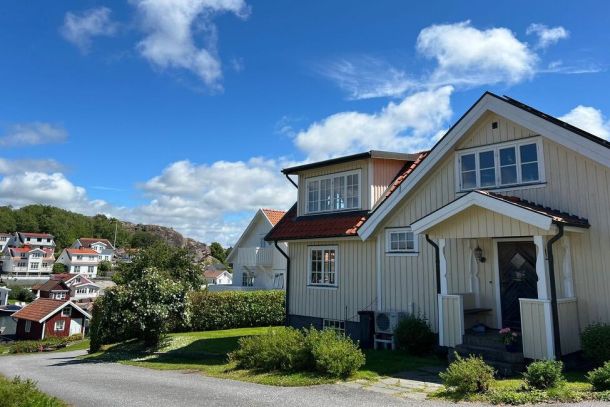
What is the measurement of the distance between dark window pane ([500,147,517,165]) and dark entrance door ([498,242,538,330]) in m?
2.17

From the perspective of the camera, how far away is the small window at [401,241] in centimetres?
1337

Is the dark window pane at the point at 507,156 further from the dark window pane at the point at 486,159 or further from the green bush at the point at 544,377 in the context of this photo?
the green bush at the point at 544,377

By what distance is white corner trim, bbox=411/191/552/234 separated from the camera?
9102 mm

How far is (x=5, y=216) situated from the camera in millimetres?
142000

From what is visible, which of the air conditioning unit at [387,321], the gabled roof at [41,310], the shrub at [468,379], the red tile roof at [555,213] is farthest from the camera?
the gabled roof at [41,310]

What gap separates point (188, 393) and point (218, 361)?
4500 mm

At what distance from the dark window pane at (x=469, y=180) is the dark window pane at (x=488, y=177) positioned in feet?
0.72

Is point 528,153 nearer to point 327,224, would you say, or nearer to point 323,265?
point 327,224

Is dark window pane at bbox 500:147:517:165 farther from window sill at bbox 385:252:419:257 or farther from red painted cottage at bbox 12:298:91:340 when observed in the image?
red painted cottage at bbox 12:298:91:340

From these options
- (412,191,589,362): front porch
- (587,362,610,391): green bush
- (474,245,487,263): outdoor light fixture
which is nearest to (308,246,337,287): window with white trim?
(412,191,589,362): front porch

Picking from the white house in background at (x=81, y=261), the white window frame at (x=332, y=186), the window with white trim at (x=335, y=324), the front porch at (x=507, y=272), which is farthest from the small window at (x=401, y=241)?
the white house in background at (x=81, y=261)

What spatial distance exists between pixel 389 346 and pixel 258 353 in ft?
14.6

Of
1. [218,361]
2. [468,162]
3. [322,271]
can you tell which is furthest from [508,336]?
[218,361]

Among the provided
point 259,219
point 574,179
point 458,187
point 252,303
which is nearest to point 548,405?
point 574,179
